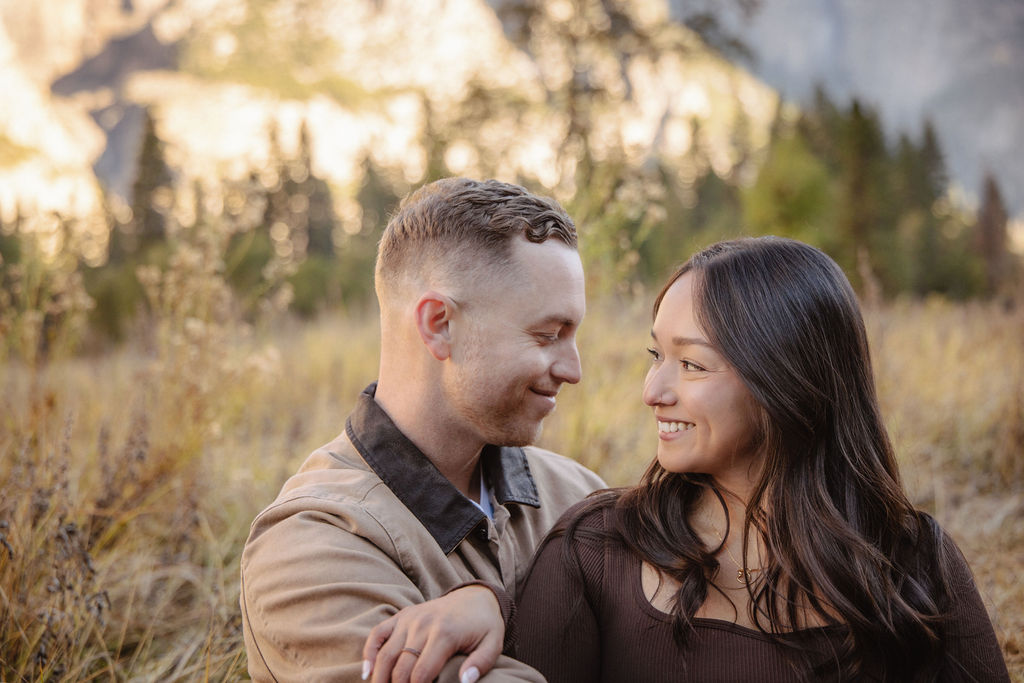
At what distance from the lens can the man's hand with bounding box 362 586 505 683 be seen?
4.38 ft

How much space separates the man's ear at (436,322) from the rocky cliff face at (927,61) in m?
80.7

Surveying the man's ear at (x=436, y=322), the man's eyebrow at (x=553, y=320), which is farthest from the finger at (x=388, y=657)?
the man's eyebrow at (x=553, y=320)

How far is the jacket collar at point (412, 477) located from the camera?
5.98 feet

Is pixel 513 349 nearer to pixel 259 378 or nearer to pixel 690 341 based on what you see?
pixel 690 341

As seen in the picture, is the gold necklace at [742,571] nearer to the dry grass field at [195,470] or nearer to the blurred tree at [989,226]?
the dry grass field at [195,470]

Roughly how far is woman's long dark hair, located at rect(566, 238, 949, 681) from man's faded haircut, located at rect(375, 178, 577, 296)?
415 millimetres

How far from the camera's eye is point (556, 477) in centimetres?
252

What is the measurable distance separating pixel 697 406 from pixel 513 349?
0.47 meters

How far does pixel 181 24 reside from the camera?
67.4 metres

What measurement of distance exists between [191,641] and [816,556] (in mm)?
2097

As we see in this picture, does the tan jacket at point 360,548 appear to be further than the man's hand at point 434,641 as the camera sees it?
Yes

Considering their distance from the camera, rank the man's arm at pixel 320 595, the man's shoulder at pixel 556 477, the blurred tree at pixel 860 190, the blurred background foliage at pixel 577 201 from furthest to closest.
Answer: the blurred tree at pixel 860 190 → the blurred background foliage at pixel 577 201 → the man's shoulder at pixel 556 477 → the man's arm at pixel 320 595

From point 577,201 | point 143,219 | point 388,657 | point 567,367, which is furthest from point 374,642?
point 143,219

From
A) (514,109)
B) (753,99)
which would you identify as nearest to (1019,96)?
(753,99)
